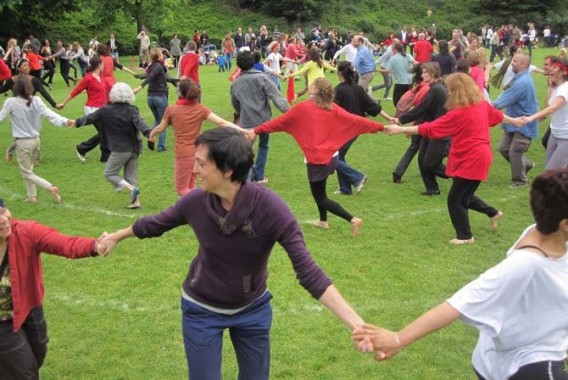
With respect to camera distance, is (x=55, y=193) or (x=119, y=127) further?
(x=55, y=193)

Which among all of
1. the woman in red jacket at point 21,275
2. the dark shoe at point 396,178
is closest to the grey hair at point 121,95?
the dark shoe at point 396,178

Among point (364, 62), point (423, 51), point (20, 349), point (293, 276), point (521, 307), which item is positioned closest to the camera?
point (521, 307)

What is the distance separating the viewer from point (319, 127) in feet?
25.4

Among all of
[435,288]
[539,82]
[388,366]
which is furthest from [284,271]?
[539,82]

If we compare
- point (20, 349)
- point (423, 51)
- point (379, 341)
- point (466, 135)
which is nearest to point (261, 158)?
point (466, 135)

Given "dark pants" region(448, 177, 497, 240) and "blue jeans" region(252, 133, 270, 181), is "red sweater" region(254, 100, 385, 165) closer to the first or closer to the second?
"dark pants" region(448, 177, 497, 240)

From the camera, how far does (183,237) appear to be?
8195mm

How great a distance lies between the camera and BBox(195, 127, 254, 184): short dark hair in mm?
3346

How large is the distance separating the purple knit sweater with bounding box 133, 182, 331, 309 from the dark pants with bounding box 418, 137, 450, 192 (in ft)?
21.0

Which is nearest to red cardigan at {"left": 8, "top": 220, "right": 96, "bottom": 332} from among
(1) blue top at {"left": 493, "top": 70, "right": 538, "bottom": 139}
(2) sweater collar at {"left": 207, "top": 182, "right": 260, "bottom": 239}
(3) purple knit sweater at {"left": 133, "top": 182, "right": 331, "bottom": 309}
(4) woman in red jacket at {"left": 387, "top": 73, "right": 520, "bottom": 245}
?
(3) purple knit sweater at {"left": 133, "top": 182, "right": 331, "bottom": 309}

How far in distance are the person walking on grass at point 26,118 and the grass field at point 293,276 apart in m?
0.66

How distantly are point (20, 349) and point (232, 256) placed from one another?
166 centimetres

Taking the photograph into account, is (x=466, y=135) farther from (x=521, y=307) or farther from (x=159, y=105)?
(x=159, y=105)

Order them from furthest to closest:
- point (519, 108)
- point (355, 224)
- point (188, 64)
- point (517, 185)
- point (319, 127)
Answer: point (188, 64), point (517, 185), point (519, 108), point (355, 224), point (319, 127)
